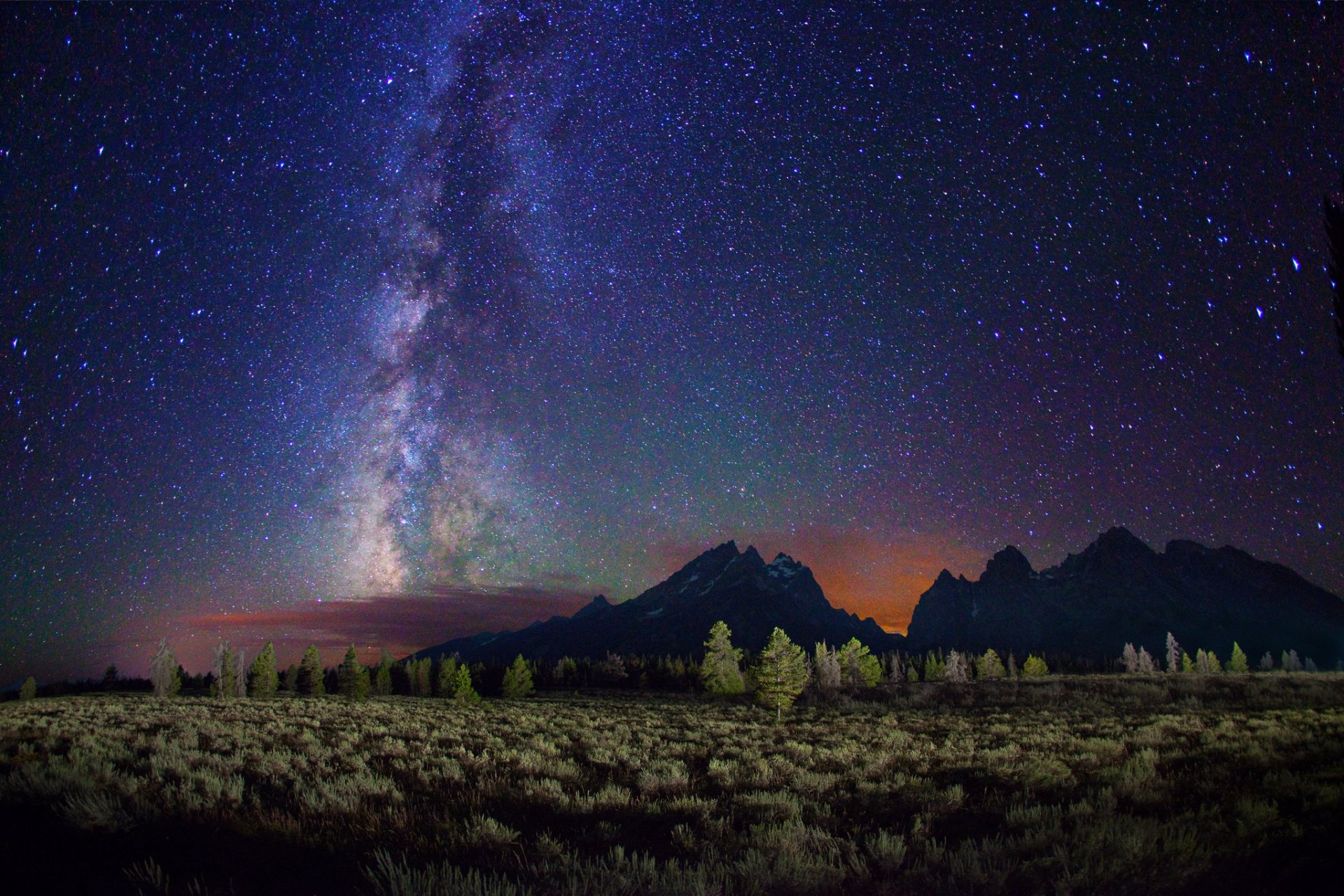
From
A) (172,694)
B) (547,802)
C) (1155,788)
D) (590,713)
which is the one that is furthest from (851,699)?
(172,694)

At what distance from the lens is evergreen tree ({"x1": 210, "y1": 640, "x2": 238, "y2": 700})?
68125 millimetres

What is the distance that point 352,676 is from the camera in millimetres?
70188

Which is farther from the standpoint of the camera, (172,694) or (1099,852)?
(172,694)

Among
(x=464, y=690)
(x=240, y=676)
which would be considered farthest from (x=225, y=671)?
(x=464, y=690)

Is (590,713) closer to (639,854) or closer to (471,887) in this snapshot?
(639,854)

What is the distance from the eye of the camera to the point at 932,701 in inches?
1592

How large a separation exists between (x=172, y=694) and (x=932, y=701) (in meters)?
84.5

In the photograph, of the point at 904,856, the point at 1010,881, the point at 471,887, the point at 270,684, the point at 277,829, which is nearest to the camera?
the point at 471,887

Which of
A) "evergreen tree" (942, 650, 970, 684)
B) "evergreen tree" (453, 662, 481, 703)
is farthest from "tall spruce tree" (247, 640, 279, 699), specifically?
"evergreen tree" (942, 650, 970, 684)

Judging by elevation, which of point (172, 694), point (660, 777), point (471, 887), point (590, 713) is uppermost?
point (471, 887)

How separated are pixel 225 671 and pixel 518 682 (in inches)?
1507

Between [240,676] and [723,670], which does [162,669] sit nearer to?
[240,676]

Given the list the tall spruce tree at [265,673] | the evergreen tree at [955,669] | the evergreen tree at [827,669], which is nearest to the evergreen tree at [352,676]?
the tall spruce tree at [265,673]

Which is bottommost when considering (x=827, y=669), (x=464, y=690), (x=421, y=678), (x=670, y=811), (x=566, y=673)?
(x=566, y=673)
